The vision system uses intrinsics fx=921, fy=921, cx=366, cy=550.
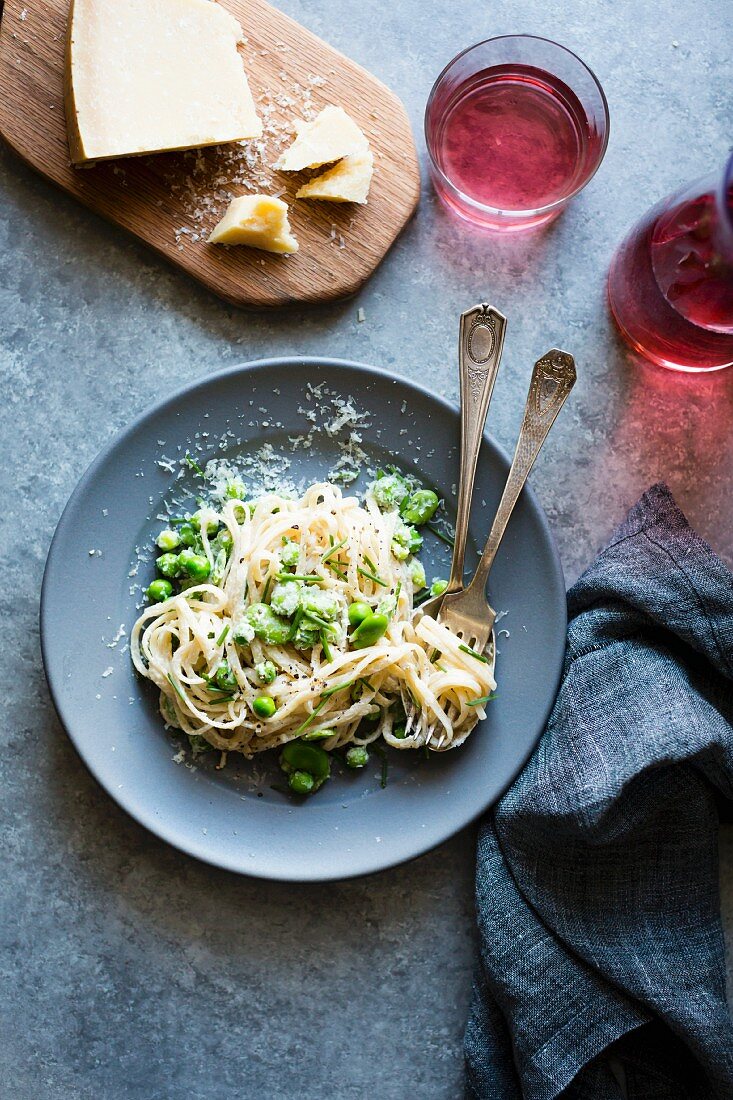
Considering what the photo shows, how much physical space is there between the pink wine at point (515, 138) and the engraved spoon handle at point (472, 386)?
46 centimetres

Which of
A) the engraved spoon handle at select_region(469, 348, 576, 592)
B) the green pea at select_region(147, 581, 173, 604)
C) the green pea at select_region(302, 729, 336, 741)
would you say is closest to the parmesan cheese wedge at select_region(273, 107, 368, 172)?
the engraved spoon handle at select_region(469, 348, 576, 592)

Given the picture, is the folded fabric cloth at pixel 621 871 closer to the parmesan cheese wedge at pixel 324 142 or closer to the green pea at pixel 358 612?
the green pea at pixel 358 612

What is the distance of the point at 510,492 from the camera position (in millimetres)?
2938

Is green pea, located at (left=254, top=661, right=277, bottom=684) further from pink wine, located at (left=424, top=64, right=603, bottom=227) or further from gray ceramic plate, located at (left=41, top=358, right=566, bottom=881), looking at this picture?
pink wine, located at (left=424, top=64, right=603, bottom=227)

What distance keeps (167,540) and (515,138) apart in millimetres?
1809

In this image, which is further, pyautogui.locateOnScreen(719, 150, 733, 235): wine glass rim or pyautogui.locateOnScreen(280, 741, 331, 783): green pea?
Answer: pyautogui.locateOnScreen(280, 741, 331, 783): green pea

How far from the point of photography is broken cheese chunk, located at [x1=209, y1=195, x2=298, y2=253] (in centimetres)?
296

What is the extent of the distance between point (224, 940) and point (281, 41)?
304 cm

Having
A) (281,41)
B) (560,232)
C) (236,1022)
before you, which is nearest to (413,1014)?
(236,1022)

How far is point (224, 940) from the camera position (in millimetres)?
3066

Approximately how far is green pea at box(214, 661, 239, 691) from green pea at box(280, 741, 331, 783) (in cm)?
27

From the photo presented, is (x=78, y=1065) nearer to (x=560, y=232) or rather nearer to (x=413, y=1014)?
(x=413, y=1014)

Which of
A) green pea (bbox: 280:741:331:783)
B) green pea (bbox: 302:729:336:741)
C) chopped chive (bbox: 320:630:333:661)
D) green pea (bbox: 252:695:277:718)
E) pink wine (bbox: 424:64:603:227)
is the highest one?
pink wine (bbox: 424:64:603:227)

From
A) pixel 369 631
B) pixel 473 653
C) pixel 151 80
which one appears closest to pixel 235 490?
pixel 369 631
